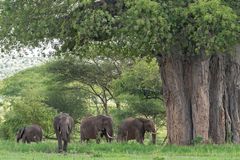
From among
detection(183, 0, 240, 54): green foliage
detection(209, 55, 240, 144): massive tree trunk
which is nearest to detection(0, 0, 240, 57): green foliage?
detection(183, 0, 240, 54): green foliage

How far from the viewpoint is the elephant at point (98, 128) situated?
90.1 feet

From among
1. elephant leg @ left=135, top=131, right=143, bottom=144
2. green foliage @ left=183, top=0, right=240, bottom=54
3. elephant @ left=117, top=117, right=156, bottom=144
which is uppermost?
green foliage @ left=183, top=0, right=240, bottom=54

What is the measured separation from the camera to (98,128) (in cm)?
2800

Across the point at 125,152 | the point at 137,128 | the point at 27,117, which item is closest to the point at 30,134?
the point at 137,128

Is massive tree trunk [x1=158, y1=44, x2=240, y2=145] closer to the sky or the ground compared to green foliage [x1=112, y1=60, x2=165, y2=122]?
closer to the ground

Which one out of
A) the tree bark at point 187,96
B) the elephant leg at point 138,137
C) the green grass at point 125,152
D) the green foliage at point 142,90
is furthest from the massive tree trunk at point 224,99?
the green foliage at point 142,90

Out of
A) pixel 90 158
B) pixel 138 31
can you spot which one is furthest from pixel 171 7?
pixel 90 158

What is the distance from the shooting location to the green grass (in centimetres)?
1695

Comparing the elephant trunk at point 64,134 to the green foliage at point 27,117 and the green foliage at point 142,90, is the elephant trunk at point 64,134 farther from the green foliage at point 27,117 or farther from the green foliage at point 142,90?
the green foliage at point 27,117

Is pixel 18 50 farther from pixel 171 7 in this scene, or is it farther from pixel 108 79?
pixel 108 79

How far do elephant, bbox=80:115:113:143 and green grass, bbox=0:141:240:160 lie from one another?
282 inches

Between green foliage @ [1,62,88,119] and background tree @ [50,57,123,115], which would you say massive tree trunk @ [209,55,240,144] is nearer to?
background tree @ [50,57,123,115]

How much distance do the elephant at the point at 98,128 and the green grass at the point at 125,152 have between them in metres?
7.15

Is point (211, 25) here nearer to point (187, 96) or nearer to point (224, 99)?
point (187, 96)
